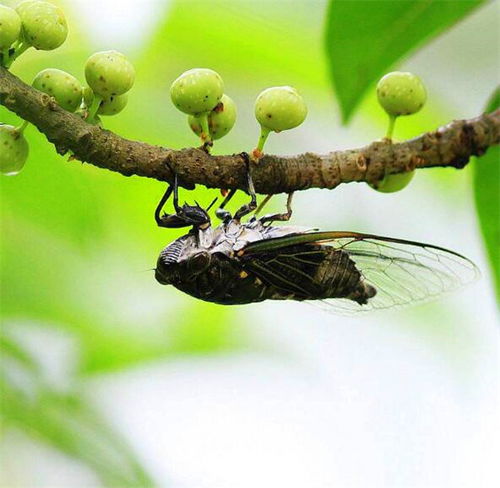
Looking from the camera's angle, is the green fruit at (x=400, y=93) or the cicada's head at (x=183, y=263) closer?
the green fruit at (x=400, y=93)

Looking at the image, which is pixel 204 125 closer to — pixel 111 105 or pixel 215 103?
pixel 215 103

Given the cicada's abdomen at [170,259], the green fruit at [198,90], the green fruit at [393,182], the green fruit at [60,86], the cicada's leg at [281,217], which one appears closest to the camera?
the green fruit at [60,86]

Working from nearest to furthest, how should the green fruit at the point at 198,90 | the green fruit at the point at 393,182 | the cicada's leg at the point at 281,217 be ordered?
the green fruit at the point at 198,90 < the green fruit at the point at 393,182 < the cicada's leg at the point at 281,217

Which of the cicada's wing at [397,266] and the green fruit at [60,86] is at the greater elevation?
the cicada's wing at [397,266]

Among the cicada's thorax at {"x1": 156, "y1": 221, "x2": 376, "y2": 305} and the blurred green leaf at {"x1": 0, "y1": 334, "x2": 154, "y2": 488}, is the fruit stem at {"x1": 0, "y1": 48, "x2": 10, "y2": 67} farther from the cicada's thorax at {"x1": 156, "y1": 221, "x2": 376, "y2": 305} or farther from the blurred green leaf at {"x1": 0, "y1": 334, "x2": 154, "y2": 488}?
the blurred green leaf at {"x1": 0, "y1": 334, "x2": 154, "y2": 488}

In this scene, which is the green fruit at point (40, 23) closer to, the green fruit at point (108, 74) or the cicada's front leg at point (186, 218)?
the green fruit at point (108, 74)

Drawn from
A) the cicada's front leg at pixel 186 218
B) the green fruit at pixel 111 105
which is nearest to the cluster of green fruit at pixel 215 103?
the green fruit at pixel 111 105

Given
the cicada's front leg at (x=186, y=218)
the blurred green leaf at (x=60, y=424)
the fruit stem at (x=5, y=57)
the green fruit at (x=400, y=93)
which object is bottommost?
the blurred green leaf at (x=60, y=424)

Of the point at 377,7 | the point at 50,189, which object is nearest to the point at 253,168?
the point at 377,7
